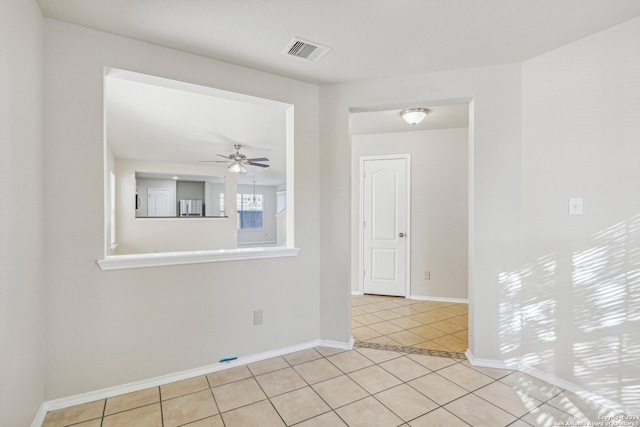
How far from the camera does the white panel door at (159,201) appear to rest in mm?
10180

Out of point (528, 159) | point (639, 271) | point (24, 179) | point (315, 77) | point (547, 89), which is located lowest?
point (639, 271)

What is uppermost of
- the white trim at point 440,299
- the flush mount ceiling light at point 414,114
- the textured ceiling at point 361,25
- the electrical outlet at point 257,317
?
the textured ceiling at point 361,25

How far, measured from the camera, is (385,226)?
14.7 feet

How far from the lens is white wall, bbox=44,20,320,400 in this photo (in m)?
1.86

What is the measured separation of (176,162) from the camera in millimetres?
7332

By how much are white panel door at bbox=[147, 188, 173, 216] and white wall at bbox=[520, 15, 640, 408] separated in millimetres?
10585

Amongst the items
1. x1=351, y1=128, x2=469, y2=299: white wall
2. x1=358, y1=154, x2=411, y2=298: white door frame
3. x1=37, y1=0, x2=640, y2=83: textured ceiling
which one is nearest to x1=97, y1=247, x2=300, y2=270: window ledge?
x1=37, y1=0, x2=640, y2=83: textured ceiling

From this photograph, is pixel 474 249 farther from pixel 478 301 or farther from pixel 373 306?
pixel 373 306

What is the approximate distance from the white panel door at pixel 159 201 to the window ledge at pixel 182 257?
359 inches

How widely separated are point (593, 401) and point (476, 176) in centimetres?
169

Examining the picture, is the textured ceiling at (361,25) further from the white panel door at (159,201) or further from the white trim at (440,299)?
the white panel door at (159,201)

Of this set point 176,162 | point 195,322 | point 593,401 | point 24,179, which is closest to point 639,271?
point 593,401

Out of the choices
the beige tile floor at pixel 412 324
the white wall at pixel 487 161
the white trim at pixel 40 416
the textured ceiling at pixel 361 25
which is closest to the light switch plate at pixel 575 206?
the white wall at pixel 487 161

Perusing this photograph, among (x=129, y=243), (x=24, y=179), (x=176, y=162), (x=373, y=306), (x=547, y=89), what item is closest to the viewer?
(x=24, y=179)
